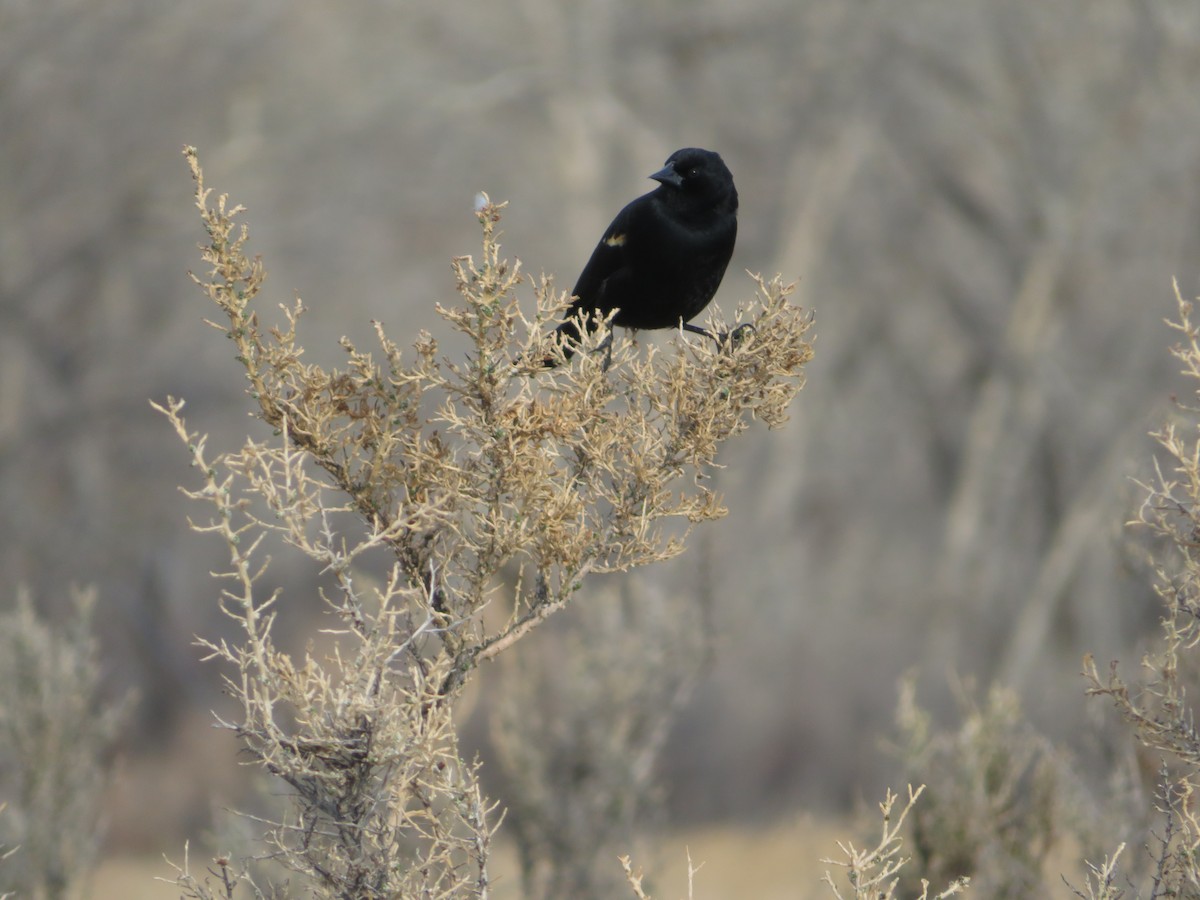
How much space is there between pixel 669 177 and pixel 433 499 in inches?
54.0

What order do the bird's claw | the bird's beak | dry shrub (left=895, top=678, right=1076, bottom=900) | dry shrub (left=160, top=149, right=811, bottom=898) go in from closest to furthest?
1. dry shrub (left=160, top=149, right=811, bottom=898)
2. the bird's claw
3. the bird's beak
4. dry shrub (left=895, top=678, right=1076, bottom=900)

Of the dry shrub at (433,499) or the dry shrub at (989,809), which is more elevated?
the dry shrub at (433,499)

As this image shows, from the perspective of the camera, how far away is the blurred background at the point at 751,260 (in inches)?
400

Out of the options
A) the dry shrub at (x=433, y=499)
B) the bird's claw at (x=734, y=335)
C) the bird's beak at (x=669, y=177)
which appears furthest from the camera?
the bird's beak at (x=669, y=177)

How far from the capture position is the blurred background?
33.3 feet

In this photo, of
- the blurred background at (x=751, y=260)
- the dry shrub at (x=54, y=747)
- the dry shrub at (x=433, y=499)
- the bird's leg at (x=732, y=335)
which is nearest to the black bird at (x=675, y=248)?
the bird's leg at (x=732, y=335)

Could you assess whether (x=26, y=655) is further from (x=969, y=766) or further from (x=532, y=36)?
(x=532, y=36)

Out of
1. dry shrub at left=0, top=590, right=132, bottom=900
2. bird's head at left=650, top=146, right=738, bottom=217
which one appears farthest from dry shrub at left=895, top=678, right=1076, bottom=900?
dry shrub at left=0, top=590, right=132, bottom=900

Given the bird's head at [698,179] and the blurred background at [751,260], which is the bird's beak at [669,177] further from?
the blurred background at [751,260]

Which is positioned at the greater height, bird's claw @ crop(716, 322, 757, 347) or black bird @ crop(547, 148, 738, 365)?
black bird @ crop(547, 148, 738, 365)

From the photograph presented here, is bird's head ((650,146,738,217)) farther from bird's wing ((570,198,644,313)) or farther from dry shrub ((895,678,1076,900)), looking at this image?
dry shrub ((895,678,1076,900))

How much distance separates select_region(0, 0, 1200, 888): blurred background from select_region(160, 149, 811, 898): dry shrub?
24.8 feet

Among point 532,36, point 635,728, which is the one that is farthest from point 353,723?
point 532,36

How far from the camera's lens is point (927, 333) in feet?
35.3
